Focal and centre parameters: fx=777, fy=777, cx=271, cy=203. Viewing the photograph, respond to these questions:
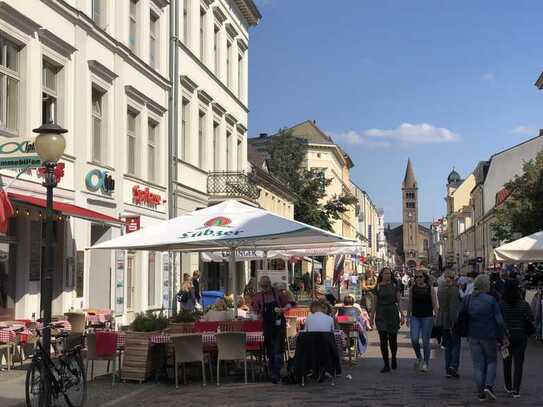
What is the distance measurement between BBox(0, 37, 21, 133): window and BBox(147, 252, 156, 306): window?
910cm

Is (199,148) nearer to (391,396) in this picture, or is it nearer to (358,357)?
(358,357)

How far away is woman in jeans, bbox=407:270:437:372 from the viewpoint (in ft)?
43.0

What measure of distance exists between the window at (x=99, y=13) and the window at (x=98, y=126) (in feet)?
6.03

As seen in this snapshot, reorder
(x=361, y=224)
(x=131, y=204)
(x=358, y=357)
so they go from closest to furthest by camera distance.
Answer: (x=358, y=357), (x=131, y=204), (x=361, y=224)

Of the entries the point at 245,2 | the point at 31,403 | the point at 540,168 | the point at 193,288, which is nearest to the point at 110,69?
the point at 193,288

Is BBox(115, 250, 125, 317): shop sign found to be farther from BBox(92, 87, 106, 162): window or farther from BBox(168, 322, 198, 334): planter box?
BBox(168, 322, 198, 334): planter box

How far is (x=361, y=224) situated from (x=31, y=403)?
121m

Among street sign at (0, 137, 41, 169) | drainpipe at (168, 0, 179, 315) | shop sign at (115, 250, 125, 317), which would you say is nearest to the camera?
street sign at (0, 137, 41, 169)

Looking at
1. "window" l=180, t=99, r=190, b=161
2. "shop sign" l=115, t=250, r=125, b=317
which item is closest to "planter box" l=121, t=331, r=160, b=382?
"shop sign" l=115, t=250, r=125, b=317

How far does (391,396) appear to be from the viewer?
10273 mm

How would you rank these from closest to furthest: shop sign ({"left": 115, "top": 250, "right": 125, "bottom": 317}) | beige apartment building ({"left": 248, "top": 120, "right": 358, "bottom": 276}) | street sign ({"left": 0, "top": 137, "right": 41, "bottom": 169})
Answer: street sign ({"left": 0, "top": 137, "right": 41, "bottom": 169}) → shop sign ({"left": 115, "top": 250, "right": 125, "bottom": 317}) → beige apartment building ({"left": 248, "top": 120, "right": 358, "bottom": 276})

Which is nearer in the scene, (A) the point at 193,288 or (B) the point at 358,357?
(B) the point at 358,357

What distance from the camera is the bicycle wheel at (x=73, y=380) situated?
9.35 metres

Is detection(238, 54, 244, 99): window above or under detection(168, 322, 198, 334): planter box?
above
